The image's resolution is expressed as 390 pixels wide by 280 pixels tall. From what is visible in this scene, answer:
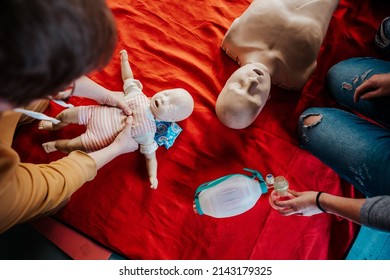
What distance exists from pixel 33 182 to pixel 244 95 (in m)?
0.60

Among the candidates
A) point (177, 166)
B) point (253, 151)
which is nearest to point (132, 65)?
point (177, 166)

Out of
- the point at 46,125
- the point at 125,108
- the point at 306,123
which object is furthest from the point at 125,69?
the point at 306,123

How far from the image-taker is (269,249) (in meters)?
0.96

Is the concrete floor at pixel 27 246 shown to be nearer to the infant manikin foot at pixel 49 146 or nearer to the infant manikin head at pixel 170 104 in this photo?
the infant manikin foot at pixel 49 146

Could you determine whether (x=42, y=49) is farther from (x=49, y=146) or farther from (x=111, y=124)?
(x=49, y=146)

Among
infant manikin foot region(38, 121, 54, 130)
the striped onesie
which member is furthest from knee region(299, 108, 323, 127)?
infant manikin foot region(38, 121, 54, 130)

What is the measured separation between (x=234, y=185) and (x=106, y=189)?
398 millimetres

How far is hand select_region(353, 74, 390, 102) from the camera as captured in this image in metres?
0.81

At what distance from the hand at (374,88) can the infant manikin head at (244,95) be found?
0.85 ft

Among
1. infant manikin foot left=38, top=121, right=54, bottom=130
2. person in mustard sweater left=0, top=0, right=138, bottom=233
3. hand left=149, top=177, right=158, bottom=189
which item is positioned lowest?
hand left=149, top=177, right=158, bottom=189

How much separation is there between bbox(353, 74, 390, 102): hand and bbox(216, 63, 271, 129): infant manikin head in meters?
0.26

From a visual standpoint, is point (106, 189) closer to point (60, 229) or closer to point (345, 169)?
point (60, 229)

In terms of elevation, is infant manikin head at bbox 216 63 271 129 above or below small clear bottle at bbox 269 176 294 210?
above

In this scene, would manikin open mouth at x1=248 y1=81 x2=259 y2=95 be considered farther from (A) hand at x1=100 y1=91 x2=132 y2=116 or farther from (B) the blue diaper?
(A) hand at x1=100 y1=91 x2=132 y2=116
